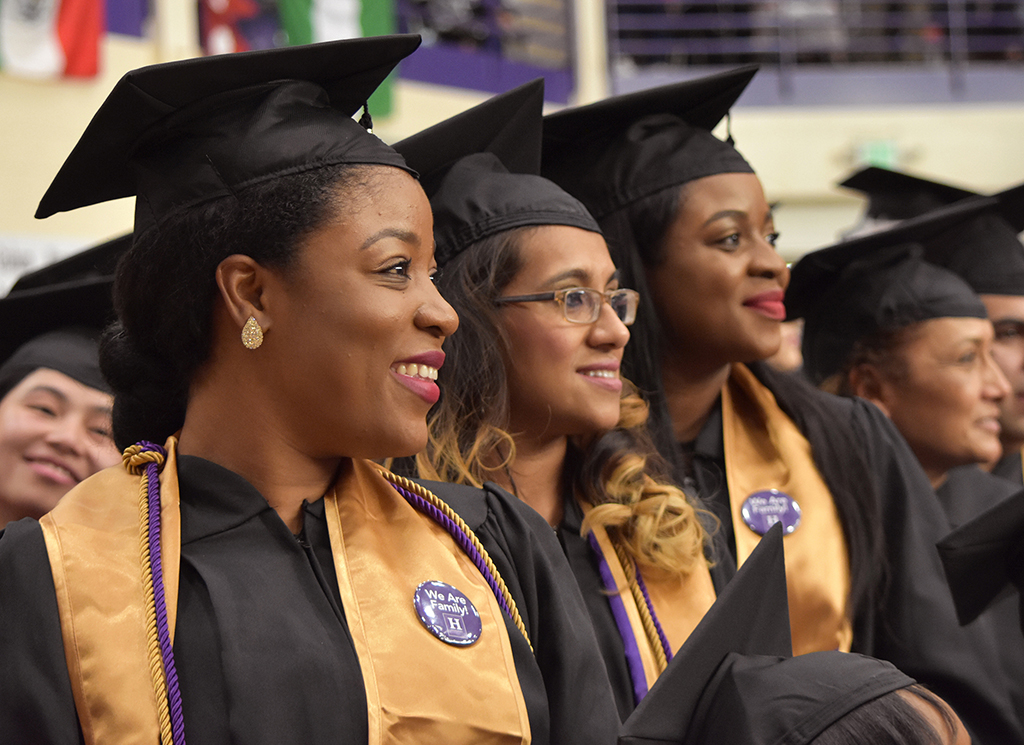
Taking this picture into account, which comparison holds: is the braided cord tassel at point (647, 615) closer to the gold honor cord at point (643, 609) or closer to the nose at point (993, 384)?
the gold honor cord at point (643, 609)

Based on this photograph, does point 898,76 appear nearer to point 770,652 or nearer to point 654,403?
point 654,403

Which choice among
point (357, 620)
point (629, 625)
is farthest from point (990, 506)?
point (357, 620)

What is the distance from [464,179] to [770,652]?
1297 mm

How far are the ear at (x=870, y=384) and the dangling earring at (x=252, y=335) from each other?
7.69 feet

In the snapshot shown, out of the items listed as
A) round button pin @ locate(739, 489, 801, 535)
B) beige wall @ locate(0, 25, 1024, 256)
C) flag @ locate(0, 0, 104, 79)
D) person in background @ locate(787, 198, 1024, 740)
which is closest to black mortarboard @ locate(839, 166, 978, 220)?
person in background @ locate(787, 198, 1024, 740)

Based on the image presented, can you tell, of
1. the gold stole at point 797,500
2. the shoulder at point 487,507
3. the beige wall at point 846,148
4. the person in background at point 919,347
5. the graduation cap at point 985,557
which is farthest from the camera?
the beige wall at point 846,148

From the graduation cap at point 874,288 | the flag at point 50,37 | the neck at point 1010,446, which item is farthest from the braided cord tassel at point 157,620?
the flag at point 50,37

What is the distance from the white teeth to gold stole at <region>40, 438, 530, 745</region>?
0.20 metres

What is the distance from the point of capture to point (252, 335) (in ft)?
5.42

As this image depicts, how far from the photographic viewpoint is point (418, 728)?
152 cm

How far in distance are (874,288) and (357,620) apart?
2.40 metres

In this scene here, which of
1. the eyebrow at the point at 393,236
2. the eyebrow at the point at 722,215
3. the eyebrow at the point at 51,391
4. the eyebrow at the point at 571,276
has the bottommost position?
the eyebrow at the point at 51,391

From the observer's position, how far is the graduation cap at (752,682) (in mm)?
1292

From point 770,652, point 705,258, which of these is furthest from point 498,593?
point 705,258
